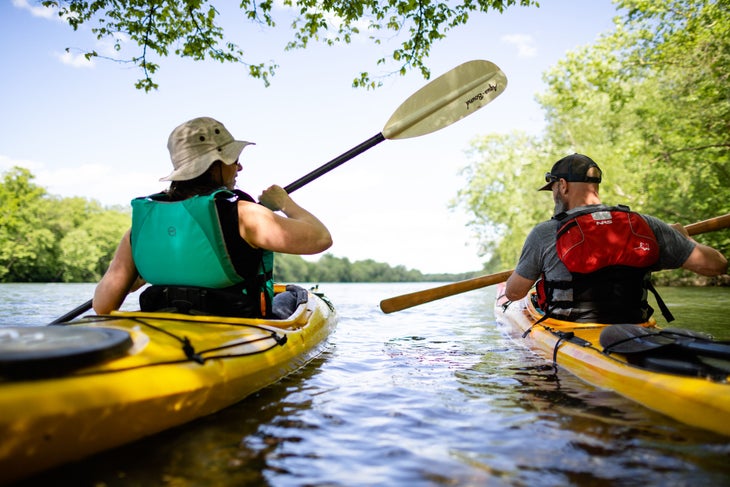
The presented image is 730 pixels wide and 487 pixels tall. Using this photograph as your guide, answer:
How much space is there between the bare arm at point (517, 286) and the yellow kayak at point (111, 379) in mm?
2035

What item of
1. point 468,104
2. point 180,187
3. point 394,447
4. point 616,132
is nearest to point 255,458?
point 394,447

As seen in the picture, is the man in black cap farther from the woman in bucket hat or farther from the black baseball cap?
the woman in bucket hat

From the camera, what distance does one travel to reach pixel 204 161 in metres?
3.04

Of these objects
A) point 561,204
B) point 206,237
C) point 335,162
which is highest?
point 335,162

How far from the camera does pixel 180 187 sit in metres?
3.08

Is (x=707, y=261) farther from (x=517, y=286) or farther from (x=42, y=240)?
(x=42, y=240)

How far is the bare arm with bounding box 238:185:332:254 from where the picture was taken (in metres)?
2.76

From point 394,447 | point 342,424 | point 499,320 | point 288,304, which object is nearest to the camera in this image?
point 394,447

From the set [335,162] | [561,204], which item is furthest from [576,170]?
[335,162]

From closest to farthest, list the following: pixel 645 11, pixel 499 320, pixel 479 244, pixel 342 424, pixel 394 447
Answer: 1. pixel 394 447
2. pixel 342 424
3. pixel 499 320
4. pixel 645 11
5. pixel 479 244

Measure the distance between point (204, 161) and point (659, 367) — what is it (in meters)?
2.79

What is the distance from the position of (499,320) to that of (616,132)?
2437cm

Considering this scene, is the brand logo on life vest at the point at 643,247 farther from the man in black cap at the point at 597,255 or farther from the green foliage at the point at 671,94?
the green foliage at the point at 671,94

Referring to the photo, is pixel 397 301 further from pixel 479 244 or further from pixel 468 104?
pixel 479 244
